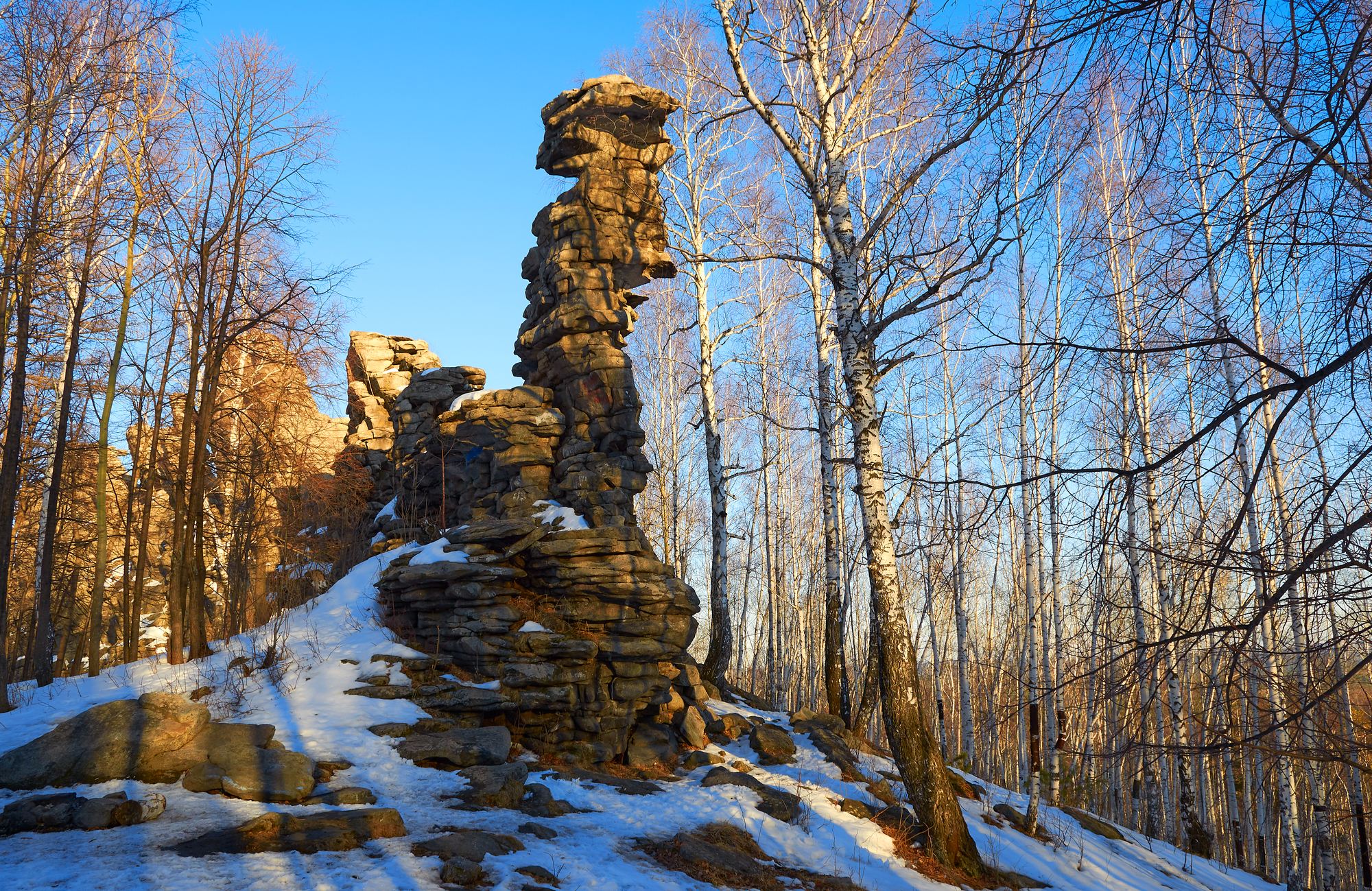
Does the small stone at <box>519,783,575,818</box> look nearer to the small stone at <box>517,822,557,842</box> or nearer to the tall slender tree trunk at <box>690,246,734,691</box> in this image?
the small stone at <box>517,822,557,842</box>

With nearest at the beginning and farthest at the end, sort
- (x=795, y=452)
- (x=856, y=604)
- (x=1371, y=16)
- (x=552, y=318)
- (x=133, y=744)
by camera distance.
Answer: (x=1371, y=16) < (x=133, y=744) < (x=552, y=318) < (x=795, y=452) < (x=856, y=604)

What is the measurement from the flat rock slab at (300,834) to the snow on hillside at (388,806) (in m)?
0.12

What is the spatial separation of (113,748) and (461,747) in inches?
117

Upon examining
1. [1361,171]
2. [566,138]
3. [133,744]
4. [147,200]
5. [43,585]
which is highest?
[566,138]

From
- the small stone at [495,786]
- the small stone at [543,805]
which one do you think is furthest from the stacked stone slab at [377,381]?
the small stone at [543,805]

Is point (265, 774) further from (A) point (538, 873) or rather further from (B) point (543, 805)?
(A) point (538, 873)

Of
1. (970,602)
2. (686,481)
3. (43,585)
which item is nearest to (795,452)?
(686,481)

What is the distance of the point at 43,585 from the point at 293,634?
3317 mm

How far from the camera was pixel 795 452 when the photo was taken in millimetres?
27312

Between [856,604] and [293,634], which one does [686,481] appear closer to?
[856,604]

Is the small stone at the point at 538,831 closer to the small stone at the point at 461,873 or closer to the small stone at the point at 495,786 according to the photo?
the small stone at the point at 495,786

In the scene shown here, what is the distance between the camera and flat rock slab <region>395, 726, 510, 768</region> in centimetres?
779

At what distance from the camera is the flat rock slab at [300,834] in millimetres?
5246

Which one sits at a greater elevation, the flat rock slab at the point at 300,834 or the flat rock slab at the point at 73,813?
the flat rock slab at the point at 73,813
